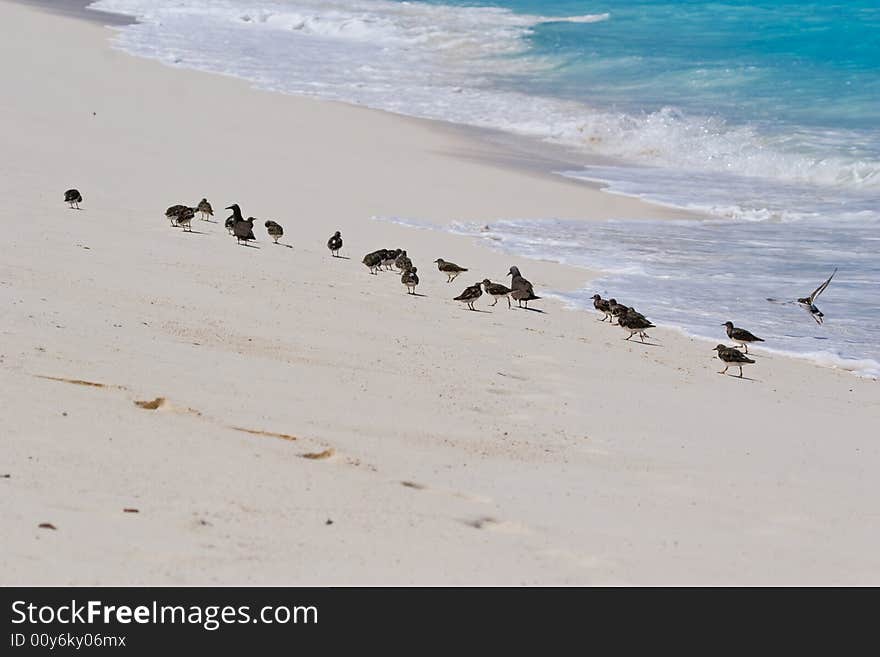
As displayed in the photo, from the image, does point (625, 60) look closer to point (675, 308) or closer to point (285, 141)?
point (285, 141)

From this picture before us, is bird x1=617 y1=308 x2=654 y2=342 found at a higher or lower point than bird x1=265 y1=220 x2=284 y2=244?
lower

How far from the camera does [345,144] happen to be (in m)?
20.9

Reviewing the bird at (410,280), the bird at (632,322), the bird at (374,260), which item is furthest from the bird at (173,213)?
the bird at (632,322)

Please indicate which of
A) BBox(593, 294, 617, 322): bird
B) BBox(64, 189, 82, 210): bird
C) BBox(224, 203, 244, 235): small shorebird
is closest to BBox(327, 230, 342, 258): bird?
BBox(224, 203, 244, 235): small shorebird

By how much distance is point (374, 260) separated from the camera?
39.9 ft

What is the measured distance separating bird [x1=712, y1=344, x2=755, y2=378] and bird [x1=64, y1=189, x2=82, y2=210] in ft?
20.0

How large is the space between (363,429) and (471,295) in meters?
4.48

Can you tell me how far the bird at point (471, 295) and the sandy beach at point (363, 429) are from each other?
21 cm

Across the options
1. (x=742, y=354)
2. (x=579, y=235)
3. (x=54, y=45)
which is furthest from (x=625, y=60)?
(x=742, y=354)

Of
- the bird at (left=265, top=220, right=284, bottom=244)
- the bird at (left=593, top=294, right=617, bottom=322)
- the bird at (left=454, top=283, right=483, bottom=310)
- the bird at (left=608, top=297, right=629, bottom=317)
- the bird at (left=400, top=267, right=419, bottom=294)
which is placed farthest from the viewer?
the bird at (left=265, top=220, right=284, bottom=244)

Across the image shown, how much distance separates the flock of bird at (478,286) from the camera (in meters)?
10.9

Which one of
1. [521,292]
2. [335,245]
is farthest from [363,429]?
[335,245]

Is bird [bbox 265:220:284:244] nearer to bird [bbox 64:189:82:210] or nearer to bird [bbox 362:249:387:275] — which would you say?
bird [bbox 362:249:387:275]

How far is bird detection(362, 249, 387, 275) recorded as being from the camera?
12070 mm
